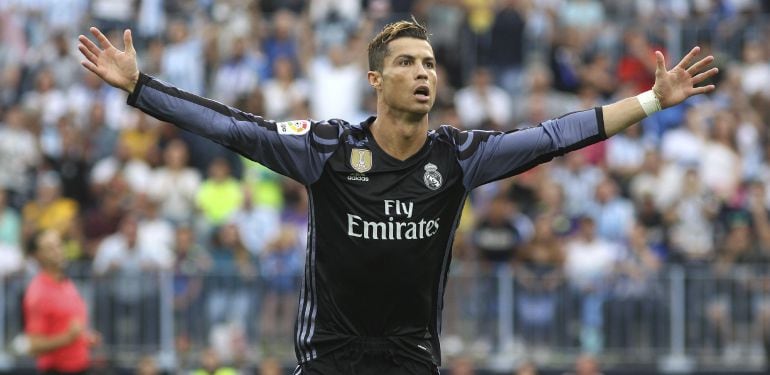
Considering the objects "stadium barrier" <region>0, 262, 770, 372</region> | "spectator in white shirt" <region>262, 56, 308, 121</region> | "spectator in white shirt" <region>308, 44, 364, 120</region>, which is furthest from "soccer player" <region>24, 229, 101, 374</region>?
"spectator in white shirt" <region>308, 44, 364, 120</region>

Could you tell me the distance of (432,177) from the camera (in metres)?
8.18

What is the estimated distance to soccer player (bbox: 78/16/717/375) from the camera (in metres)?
8.05

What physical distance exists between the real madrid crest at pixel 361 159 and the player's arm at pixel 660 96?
1.23 m

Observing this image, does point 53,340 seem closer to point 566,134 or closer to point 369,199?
point 369,199

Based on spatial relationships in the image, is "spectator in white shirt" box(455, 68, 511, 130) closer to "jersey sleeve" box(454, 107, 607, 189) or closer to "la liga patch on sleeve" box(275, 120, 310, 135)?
"jersey sleeve" box(454, 107, 607, 189)

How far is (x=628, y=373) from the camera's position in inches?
688

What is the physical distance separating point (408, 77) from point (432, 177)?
1.73 feet

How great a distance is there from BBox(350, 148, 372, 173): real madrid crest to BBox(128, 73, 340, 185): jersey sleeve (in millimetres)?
114

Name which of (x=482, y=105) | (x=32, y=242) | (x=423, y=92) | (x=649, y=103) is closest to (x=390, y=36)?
(x=423, y=92)

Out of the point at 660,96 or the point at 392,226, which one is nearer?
the point at 392,226

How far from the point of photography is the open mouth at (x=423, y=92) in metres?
8.05

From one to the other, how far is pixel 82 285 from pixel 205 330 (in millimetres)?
1432

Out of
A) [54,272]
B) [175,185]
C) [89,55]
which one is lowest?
[54,272]

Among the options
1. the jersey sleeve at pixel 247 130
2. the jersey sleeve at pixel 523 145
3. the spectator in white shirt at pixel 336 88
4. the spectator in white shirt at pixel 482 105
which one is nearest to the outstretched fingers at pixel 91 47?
the jersey sleeve at pixel 247 130
